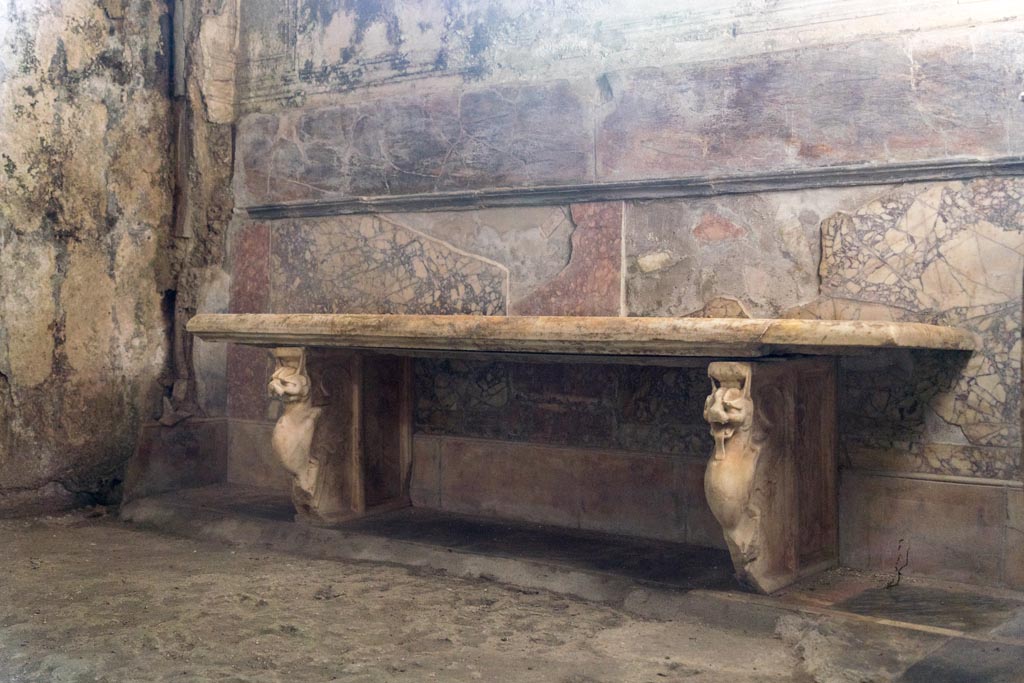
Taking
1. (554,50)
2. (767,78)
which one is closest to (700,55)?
(767,78)

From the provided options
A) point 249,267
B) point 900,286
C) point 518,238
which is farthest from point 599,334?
point 249,267

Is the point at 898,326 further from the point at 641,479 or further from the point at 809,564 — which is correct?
the point at 641,479

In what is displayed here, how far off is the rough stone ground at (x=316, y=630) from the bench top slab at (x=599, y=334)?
2.81 ft

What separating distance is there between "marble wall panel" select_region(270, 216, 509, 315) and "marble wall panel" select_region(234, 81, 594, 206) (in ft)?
0.59

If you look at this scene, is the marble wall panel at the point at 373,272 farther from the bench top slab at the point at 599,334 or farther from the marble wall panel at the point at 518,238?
the bench top slab at the point at 599,334

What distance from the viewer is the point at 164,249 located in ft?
18.4

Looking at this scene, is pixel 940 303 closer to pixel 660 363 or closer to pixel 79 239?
pixel 660 363

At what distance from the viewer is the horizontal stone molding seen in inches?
147

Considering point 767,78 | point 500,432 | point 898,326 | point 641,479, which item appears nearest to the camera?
point 898,326

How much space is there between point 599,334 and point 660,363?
451 mm

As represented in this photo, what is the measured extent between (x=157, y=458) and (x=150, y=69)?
1.93 m

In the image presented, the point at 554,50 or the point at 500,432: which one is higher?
the point at 554,50

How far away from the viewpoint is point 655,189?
171 inches

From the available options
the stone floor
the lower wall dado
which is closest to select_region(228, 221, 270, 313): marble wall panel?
the lower wall dado
